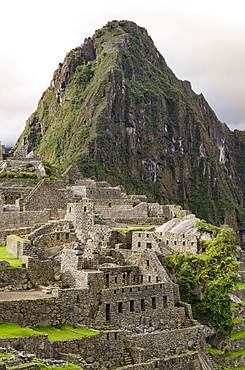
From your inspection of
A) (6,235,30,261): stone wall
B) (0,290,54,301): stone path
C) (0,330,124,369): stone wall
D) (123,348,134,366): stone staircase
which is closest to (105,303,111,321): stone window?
(0,330,124,369): stone wall

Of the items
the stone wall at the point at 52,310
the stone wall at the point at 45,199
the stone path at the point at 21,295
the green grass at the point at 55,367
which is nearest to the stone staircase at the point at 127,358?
the stone wall at the point at 52,310

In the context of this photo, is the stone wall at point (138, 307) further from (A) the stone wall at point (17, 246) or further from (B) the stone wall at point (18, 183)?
(B) the stone wall at point (18, 183)

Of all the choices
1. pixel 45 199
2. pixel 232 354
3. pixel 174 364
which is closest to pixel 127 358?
pixel 174 364

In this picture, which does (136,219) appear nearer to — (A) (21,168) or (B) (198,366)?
(A) (21,168)

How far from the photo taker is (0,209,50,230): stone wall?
38344mm

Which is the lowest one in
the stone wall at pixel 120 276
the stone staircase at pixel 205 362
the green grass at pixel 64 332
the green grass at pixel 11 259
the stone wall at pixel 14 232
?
the stone staircase at pixel 205 362

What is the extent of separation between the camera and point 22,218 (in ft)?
128

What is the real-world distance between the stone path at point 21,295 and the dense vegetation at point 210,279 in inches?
428

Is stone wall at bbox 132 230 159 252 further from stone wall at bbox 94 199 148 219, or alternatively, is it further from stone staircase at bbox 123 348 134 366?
stone wall at bbox 94 199 148 219

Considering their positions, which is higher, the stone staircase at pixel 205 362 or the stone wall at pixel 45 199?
the stone wall at pixel 45 199

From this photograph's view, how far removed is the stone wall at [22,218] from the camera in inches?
1510

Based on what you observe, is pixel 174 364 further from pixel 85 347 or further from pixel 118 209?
pixel 118 209

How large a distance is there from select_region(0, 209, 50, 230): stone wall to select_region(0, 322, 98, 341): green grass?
15284 mm

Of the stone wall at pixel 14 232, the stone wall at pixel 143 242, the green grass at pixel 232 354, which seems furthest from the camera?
the green grass at pixel 232 354
